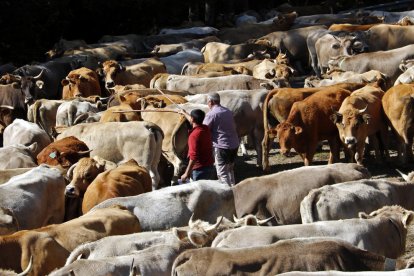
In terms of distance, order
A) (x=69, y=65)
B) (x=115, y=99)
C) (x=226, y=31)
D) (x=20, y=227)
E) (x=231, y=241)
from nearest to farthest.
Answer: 1. (x=231, y=241)
2. (x=20, y=227)
3. (x=115, y=99)
4. (x=69, y=65)
5. (x=226, y=31)

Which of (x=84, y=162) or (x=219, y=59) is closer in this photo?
(x=84, y=162)

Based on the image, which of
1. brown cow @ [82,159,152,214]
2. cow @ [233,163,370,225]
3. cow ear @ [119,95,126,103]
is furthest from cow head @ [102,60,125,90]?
cow @ [233,163,370,225]

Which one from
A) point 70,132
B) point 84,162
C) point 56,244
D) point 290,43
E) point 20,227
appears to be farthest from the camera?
point 290,43

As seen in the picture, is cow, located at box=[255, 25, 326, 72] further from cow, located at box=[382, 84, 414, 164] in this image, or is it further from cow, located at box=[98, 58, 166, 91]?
cow, located at box=[382, 84, 414, 164]

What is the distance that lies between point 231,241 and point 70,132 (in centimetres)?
833

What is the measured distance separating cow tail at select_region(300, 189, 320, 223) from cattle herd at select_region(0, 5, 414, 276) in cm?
2

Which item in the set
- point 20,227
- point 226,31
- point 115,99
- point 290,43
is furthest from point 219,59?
point 20,227

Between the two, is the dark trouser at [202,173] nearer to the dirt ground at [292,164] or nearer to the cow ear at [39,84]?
the dirt ground at [292,164]

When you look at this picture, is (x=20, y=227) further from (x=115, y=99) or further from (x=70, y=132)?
(x=115, y=99)

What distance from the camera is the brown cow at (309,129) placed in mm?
18062

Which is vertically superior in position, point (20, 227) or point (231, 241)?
point (231, 241)

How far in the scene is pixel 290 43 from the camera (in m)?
31.6

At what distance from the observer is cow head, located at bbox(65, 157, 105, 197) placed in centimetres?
1455

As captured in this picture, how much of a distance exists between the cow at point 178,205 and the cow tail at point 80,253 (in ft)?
7.43
